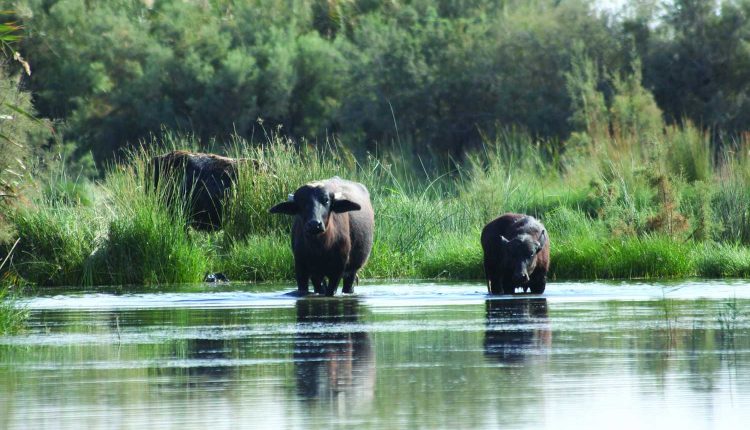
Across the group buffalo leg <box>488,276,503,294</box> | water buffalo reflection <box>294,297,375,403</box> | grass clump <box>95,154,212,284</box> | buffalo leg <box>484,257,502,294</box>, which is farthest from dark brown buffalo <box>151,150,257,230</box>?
water buffalo reflection <box>294,297,375,403</box>

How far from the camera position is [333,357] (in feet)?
31.6

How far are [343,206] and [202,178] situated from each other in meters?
5.64

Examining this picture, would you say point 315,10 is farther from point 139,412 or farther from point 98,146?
point 139,412

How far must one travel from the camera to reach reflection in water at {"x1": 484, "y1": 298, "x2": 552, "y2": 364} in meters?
9.74

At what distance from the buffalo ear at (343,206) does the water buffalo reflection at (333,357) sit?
106 inches

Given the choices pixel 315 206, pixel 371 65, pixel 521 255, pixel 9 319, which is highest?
pixel 371 65

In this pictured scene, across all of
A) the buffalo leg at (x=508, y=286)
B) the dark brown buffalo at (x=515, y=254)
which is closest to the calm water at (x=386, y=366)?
the dark brown buffalo at (x=515, y=254)

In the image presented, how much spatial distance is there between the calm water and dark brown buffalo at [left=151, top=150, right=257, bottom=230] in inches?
278

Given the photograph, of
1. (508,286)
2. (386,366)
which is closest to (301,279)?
(508,286)

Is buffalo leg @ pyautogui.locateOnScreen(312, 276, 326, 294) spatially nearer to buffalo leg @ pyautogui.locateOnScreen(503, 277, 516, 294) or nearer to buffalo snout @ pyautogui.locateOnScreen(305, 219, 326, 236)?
buffalo snout @ pyautogui.locateOnScreen(305, 219, 326, 236)

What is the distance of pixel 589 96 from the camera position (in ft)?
131

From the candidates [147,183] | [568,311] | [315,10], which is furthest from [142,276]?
[315,10]

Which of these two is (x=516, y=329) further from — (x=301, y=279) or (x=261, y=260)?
(x=261, y=260)

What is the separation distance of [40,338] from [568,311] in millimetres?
4823
